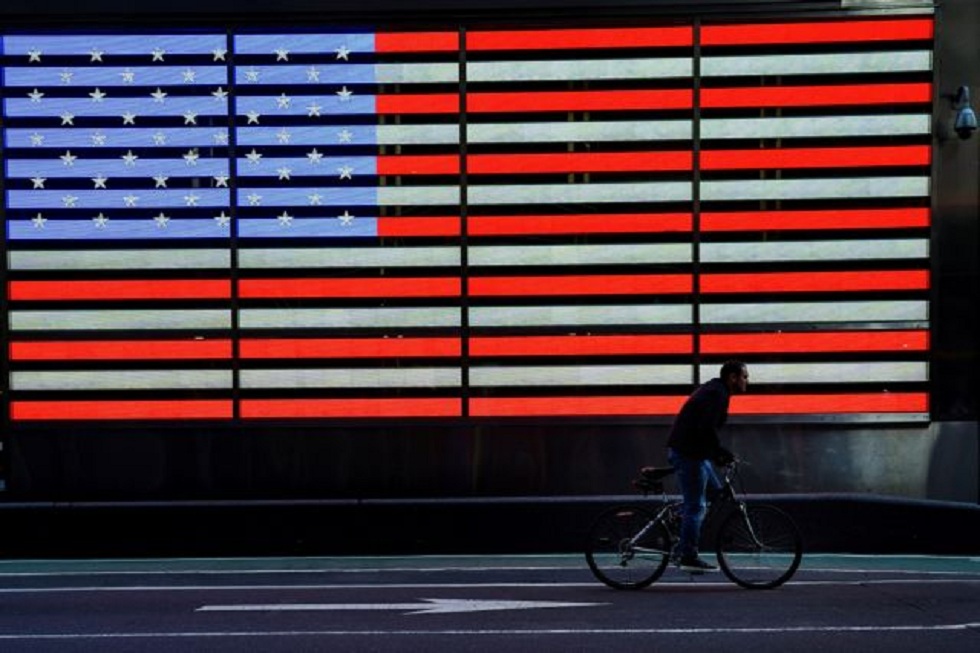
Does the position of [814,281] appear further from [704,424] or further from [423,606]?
[423,606]

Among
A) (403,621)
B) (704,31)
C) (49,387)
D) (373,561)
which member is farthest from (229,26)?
(403,621)

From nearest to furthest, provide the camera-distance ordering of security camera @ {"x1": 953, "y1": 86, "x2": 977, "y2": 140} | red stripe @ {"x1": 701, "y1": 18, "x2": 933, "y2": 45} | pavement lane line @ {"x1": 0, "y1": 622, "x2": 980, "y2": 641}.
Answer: pavement lane line @ {"x1": 0, "y1": 622, "x2": 980, "y2": 641}, security camera @ {"x1": 953, "y1": 86, "x2": 977, "y2": 140}, red stripe @ {"x1": 701, "y1": 18, "x2": 933, "y2": 45}

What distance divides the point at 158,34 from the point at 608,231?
18.8 ft

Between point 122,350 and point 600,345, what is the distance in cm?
564

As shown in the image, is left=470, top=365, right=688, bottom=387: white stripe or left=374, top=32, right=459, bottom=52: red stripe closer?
left=374, top=32, right=459, bottom=52: red stripe

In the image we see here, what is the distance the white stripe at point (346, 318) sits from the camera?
1229cm

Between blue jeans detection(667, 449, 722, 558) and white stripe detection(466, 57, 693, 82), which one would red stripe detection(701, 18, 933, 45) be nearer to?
white stripe detection(466, 57, 693, 82)

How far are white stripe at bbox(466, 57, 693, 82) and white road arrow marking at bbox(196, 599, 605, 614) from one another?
6283mm

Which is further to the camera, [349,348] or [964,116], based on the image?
[349,348]

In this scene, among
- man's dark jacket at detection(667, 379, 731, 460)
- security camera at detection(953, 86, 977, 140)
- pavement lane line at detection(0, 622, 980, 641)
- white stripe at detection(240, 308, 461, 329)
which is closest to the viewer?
pavement lane line at detection(0, 622, 980, 641)

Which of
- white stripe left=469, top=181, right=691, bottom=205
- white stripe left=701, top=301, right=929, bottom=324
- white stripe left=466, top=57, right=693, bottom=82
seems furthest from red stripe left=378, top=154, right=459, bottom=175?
white stripe left=701, top=301, right=929, bottom=324

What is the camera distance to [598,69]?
12102 millimetres

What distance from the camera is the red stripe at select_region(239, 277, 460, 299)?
12.3 metres

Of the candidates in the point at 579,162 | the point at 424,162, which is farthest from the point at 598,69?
the point at 424,162
